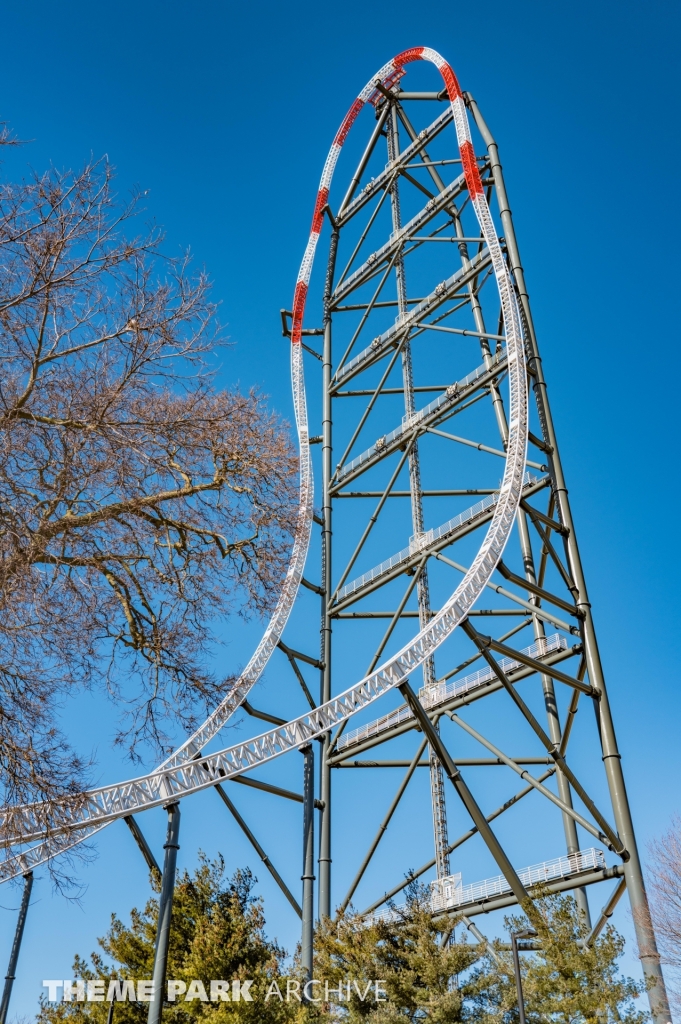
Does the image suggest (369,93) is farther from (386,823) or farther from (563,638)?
(386,823)

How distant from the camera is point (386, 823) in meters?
18.0

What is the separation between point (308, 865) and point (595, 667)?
19.2 ft

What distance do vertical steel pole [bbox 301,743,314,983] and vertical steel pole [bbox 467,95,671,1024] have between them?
4.34 m

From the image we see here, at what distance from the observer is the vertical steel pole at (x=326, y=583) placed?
1780 centimetres

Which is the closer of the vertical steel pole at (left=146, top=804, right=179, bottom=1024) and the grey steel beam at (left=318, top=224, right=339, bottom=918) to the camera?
the vertical steel pole at (left=146, top=804, right=179, bottom=1024)

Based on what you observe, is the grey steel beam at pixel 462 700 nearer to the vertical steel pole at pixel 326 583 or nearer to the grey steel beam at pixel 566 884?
the vertical steel pole at pixel 326 583

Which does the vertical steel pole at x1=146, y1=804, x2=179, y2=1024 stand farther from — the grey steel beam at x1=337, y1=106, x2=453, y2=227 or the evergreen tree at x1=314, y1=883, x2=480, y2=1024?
the grey steel beam at x1=337, y1=106, x2=453, y2=227

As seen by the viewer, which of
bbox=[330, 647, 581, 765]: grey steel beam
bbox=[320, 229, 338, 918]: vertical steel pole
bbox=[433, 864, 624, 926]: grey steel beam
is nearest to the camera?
bbox=[433, 864, 624, 926]: grey steel beam

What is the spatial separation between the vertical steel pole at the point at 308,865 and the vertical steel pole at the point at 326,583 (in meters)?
1.55

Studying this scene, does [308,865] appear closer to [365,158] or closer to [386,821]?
[386,821]

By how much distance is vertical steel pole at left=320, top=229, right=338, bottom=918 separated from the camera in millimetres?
17797

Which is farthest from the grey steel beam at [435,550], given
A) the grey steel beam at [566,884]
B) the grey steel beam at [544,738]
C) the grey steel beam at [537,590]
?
the grey steel beam at [566,884]

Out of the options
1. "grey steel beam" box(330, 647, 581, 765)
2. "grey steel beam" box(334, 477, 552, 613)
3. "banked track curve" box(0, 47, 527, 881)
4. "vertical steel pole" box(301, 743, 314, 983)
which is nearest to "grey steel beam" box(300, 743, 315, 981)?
"vertical steel pole" box(301, 743, 314, 983)

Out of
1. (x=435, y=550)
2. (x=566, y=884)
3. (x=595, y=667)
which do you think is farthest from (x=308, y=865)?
(x=435, y=550)
